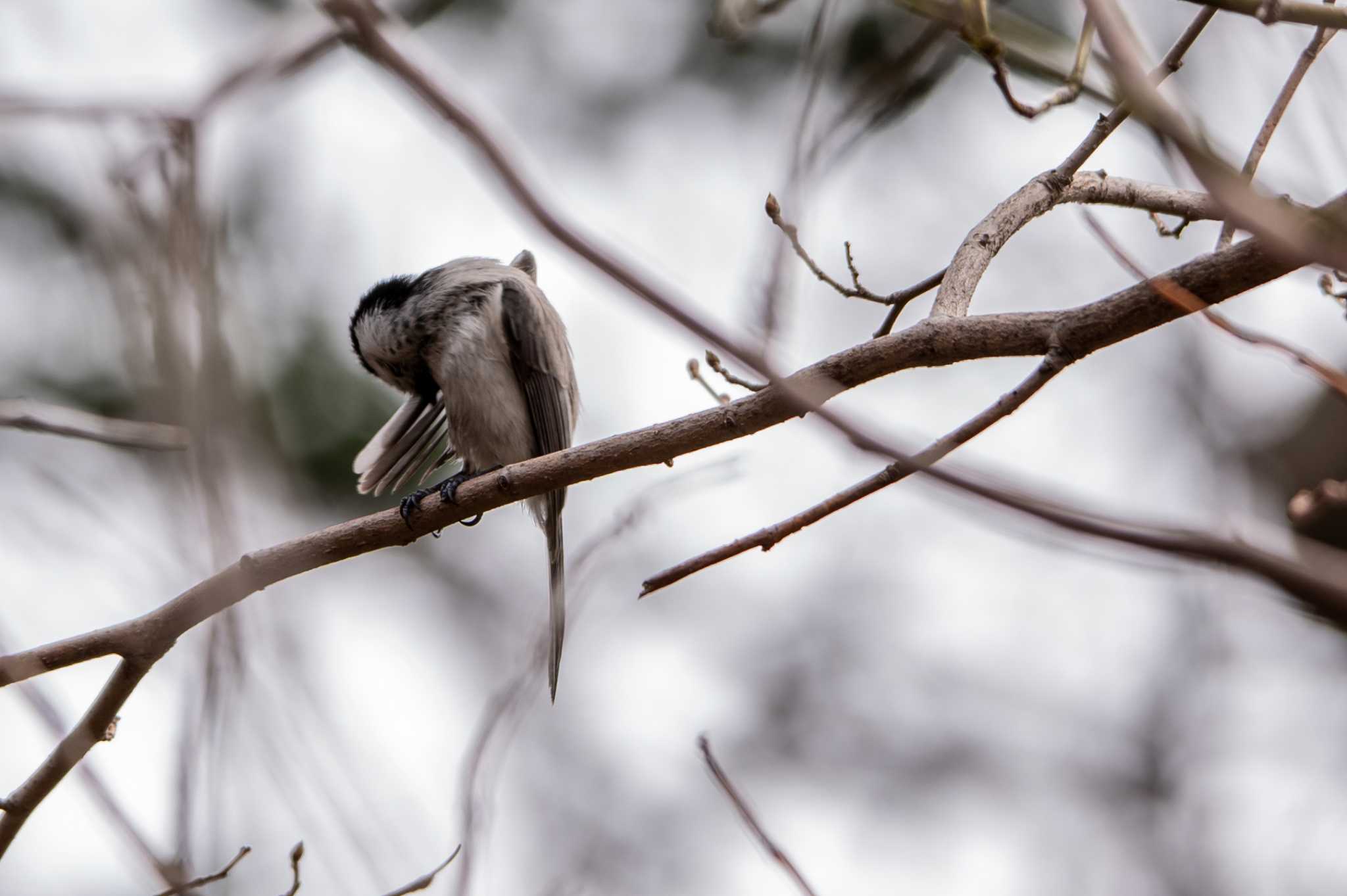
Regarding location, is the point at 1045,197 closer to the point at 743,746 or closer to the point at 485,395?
the point at 485,395

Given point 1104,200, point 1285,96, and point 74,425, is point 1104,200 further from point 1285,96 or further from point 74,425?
point 74,425

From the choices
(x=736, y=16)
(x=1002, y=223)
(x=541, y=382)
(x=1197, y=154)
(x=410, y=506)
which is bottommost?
(x=1197, y=154)

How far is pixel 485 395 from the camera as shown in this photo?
5035mm

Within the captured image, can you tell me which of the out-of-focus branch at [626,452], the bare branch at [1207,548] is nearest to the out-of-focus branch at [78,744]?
the out-of-focus branch at [626,452]

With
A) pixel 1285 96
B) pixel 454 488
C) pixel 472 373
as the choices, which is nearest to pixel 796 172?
pixel 1285 96

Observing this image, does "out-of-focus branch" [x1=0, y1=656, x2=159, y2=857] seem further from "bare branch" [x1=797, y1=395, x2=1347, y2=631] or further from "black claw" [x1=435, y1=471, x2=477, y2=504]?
"bare branch" [x1=797, y1=395, x2=1347, y2=631]

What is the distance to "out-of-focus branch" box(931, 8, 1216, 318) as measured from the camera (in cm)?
305

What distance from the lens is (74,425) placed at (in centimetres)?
266

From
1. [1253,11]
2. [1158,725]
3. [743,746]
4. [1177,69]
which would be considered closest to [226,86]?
[1253,11]

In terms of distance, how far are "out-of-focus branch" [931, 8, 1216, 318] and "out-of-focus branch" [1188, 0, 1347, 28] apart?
3.17ft

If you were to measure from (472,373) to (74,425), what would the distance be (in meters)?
2.45

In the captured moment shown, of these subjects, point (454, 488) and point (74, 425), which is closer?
point (74, 425)

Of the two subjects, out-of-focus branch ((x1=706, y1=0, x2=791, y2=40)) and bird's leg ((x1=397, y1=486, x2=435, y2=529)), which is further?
bird's leg ((x1=397, y1=486, x2=435, y2=529))

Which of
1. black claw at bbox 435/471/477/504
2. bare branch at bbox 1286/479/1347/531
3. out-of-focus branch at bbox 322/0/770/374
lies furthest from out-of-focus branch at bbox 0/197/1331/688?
out-of-focus branch at bbox 322/0/770/374
